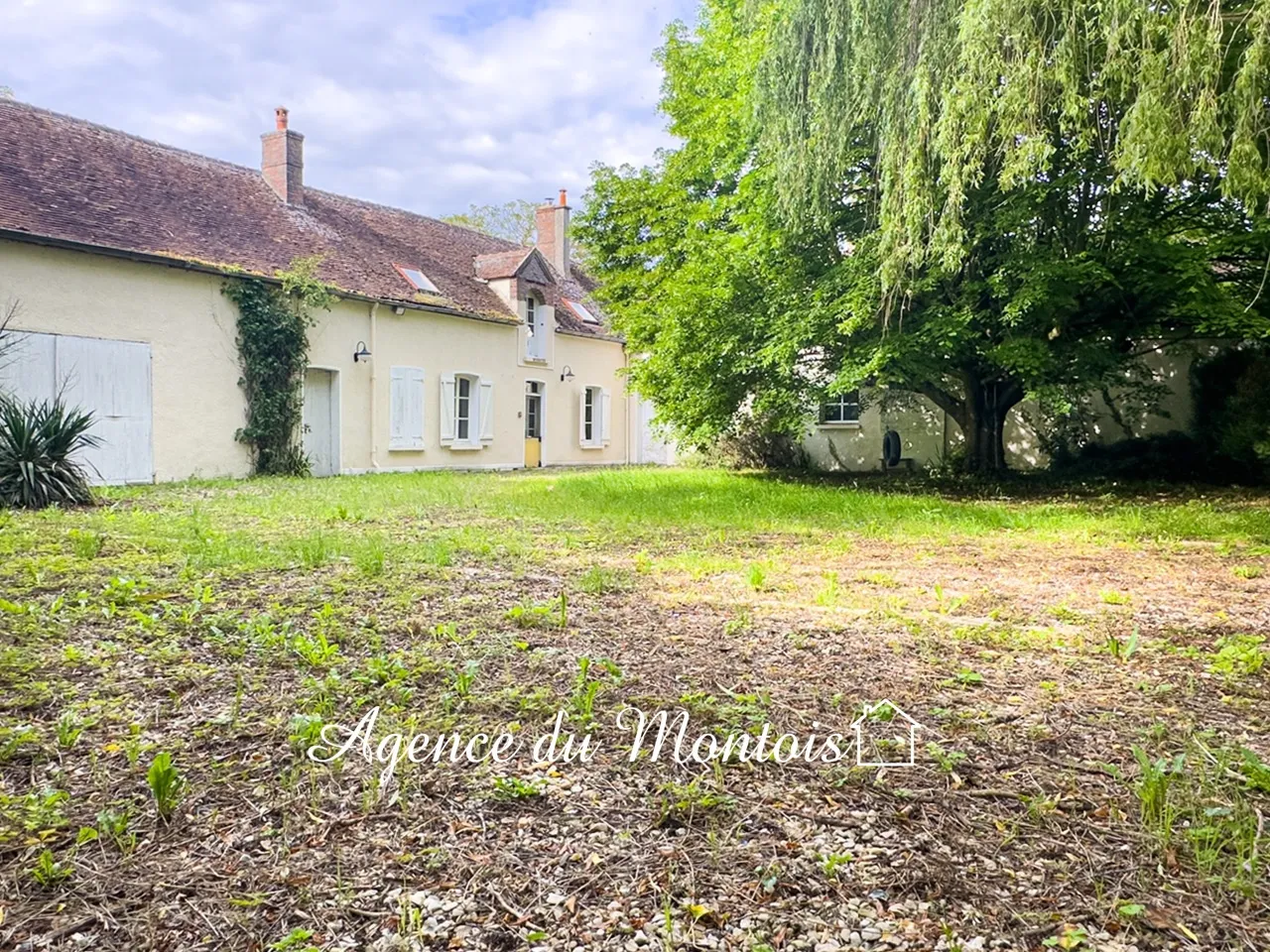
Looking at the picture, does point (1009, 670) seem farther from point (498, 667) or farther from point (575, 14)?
point (575, 14)

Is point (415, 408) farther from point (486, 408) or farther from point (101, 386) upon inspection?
point (101, 386)

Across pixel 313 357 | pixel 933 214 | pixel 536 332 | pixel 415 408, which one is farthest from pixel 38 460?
pixel 536 332

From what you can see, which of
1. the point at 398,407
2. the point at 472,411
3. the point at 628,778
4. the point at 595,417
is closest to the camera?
the point at 628,778

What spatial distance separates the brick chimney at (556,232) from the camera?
21.5 metres

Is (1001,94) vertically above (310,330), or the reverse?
(1001,94)

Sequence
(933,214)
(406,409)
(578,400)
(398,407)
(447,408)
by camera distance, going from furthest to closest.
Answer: (578,400), (447,408), (406,409), (398,407), (933,214)

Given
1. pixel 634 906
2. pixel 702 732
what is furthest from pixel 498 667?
pixel 634 906

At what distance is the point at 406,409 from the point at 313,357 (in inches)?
86.2

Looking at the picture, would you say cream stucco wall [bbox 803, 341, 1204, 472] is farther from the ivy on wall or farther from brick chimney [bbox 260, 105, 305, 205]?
brick chimney [bbox 260, 105, 305, 205]

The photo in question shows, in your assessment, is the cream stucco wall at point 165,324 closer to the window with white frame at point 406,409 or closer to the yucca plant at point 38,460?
the yucca plant at point 38,460

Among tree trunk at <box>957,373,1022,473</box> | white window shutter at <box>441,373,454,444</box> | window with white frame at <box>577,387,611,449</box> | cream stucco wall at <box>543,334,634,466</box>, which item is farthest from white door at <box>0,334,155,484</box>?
tree trunk at <box>957,373,1022,473</box>

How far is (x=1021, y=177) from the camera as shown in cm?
666

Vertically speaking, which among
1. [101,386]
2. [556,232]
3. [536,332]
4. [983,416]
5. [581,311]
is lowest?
[983,416]

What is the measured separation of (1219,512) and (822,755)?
7.85 metres
